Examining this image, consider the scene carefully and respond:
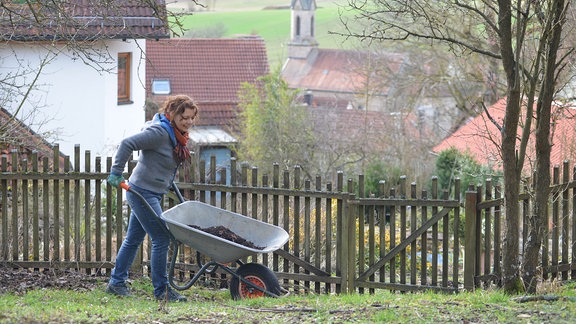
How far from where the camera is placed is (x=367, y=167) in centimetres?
2709

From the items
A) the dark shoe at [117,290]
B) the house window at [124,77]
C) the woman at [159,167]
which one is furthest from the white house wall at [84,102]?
the woman at [159,167]

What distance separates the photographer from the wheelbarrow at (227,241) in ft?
24.1

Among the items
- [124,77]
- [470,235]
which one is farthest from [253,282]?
[124,77]

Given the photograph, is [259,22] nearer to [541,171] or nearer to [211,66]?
[211,66]

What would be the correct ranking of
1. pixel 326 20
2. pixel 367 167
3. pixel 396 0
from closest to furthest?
pixel 396 0 < pixel 367 167 < pixel 326 20

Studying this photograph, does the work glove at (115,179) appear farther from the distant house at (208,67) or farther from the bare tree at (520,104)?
the distant house at (208,67)

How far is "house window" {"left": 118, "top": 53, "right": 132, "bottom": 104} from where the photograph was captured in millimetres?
23781

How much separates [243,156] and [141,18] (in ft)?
36.8

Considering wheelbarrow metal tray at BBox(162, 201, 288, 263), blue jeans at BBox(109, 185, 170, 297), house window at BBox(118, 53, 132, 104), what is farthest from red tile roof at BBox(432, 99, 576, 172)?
house window at BBox(118, 53, 132, 104)

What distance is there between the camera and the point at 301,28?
10700 cm

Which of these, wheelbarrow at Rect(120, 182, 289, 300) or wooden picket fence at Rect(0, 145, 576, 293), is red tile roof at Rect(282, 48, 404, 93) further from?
wheelbarrow at Rect(120, 182, 289, 300)

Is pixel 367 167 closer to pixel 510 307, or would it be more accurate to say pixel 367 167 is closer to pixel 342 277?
pixel 342 277

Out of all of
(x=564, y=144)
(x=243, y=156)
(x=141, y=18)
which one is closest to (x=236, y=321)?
(x=564, y=144)

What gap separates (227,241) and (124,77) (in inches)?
698
